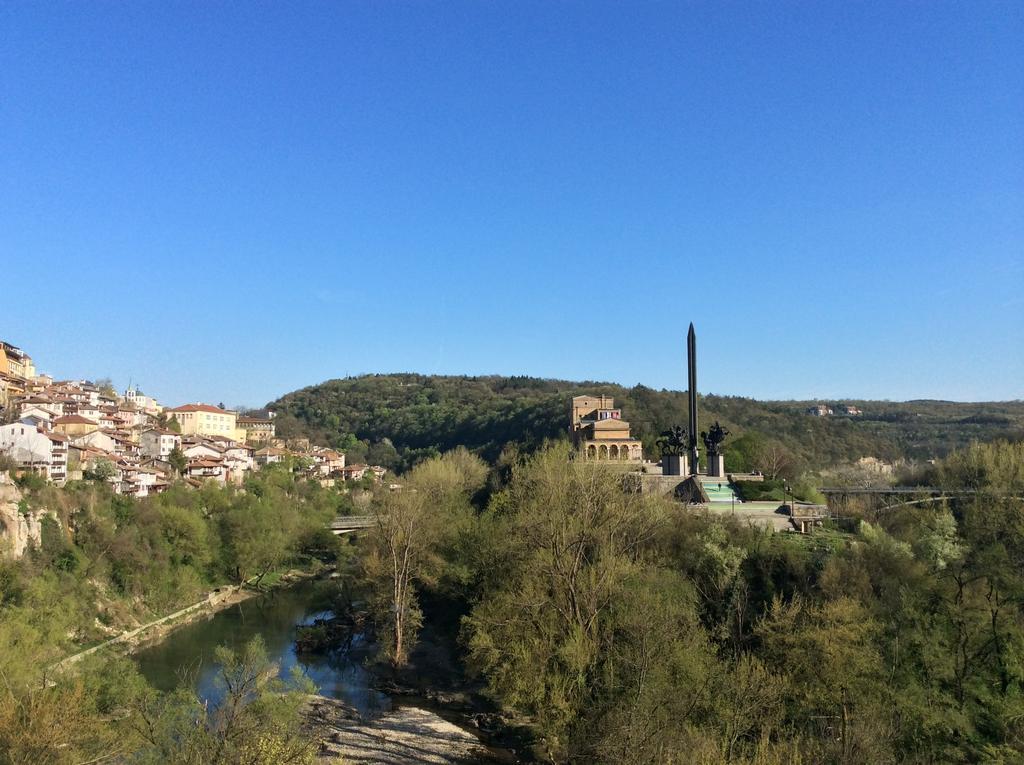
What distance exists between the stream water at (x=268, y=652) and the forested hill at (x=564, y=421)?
27971 millimetres

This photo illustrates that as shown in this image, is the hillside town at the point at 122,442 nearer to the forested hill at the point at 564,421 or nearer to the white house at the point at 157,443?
the white house at the point at 157,443

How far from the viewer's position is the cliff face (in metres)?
33.7

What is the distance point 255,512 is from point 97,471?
998 centimetres

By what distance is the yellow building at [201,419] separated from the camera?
3378 inches

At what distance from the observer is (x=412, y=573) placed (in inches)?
1351

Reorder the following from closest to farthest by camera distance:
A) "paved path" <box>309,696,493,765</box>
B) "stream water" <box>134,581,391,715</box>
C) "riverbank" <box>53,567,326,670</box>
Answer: "paved path" <box>309,696,493,765</box>
"stream water" <box>134,581,391,715</box>
"riverbank" <box>53,567,326,670</box>

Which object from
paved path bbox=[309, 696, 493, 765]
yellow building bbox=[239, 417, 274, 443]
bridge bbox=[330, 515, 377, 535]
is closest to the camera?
paved path bbox=[309, 696, 493, 765]

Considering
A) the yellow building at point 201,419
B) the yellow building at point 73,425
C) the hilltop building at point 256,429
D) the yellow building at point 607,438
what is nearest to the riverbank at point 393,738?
the yellow building at point 607,438

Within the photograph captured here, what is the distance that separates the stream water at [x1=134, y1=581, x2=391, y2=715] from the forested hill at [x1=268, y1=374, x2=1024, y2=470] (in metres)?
28.0

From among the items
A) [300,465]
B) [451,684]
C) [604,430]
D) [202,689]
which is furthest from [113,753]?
[300,465]

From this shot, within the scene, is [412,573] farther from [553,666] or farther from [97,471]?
[97,471]

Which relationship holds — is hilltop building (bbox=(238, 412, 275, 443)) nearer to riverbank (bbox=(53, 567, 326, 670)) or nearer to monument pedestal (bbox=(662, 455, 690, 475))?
riverbank (bbox=(53, 567, 326, 670))

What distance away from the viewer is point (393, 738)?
75.9 ft

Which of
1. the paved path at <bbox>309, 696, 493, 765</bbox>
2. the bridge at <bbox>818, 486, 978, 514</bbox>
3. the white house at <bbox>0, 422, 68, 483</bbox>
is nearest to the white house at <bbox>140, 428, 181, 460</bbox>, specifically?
the white house at <bbox>0, 422, 68, 483</bbox>
